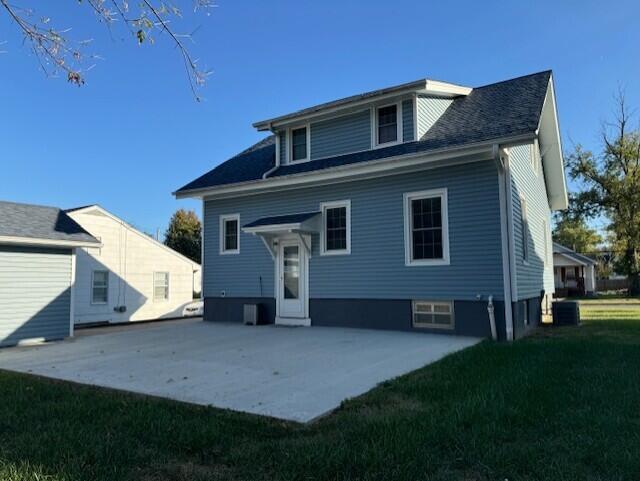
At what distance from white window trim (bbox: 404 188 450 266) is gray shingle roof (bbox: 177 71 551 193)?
985 millimetres

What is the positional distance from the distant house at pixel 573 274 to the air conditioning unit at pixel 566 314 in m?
24.9

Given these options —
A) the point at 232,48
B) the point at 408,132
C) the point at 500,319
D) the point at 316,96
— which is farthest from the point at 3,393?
the point at 316,96

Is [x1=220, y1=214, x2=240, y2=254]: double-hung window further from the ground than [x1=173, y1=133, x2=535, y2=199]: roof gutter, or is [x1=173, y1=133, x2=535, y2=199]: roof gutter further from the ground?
[x1=173, y1=133, x2=535, y2=199]: roof gutter

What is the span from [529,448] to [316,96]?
1350 centimetres

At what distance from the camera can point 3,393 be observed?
17.6 feet

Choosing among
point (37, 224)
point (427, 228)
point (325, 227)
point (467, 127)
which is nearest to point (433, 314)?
point (427, 228)

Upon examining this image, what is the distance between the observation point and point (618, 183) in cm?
3034

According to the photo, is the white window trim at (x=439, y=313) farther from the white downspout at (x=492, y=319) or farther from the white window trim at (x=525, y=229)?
the white window trim at (x=525, y=229)

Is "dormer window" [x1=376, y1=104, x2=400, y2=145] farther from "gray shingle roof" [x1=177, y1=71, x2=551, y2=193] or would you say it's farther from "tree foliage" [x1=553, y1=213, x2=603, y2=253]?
"tree foliage" [x1=553, y1=213, x2=603, y2=253]

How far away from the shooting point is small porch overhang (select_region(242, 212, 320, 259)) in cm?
1139

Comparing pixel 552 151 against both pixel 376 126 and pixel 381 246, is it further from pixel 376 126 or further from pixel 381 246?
pixel 381 246

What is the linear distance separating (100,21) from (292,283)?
8.77 meters

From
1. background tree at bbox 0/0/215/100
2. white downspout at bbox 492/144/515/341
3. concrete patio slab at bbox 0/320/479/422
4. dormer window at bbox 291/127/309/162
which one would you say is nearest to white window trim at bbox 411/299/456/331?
concrete patio slab at bbox 0/320/479/422

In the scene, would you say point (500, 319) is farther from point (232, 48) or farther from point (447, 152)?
point (232, 48)
